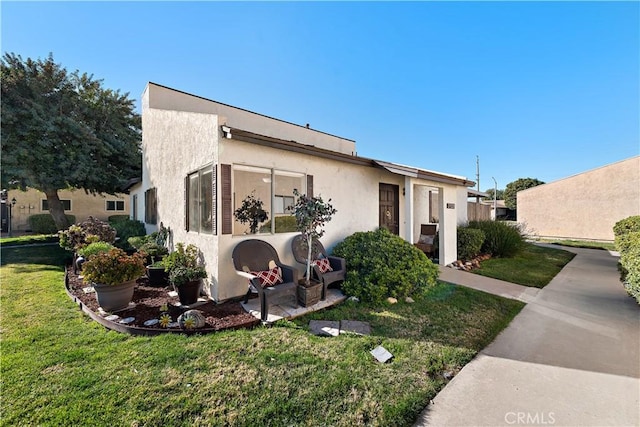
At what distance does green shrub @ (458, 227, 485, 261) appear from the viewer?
9.02 meters

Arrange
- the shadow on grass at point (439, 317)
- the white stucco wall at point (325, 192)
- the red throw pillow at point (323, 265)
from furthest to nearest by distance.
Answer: the red throw pillow at point (323, 265)
the white stucco wall at point (325, 192)
the shadow on grass at point (439, 317)

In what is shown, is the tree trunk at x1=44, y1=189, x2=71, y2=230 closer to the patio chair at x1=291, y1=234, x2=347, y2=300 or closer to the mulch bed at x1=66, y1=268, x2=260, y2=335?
the mulch bed at x1=66, y1=268, x2=260, y2=335

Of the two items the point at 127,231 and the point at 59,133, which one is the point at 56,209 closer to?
the point at 59,133

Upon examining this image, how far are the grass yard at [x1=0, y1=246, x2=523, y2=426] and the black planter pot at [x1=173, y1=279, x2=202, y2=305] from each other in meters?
1.15

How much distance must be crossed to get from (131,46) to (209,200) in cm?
617

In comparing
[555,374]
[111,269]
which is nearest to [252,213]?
[111,269]

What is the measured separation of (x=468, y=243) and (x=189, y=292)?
8.87 meters

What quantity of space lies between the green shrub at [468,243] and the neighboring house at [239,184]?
691mm

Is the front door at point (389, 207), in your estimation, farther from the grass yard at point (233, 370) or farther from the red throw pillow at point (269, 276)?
the red throw pillow at point (269, 276)

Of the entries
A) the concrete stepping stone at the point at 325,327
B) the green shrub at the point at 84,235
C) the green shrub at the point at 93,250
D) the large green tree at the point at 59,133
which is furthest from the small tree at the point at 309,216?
the large green tree at the point at 59,133

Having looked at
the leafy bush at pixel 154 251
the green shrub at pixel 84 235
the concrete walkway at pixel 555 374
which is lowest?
the concrete walkway at pixel 555 374

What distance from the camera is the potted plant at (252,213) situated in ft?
18.8

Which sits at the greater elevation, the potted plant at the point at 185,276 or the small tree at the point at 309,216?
the small tree at the point at 309,216

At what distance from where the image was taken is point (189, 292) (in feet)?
16.0
